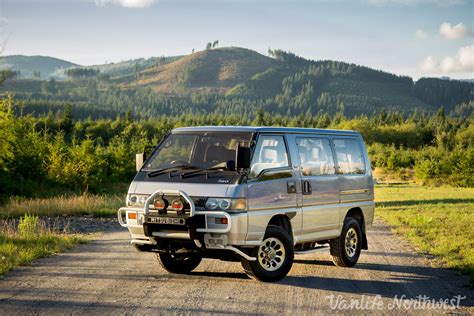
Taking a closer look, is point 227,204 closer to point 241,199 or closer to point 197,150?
point 241,199

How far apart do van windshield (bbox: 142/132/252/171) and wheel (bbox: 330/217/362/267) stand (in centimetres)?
293

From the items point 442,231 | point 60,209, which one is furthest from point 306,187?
point 60,209

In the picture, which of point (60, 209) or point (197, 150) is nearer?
point (197, 150)

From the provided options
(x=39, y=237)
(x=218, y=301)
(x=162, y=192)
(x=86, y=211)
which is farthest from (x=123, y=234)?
(x=218, y=301)

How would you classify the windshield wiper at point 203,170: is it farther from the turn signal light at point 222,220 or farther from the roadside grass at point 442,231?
the roadside grass at point 442,231

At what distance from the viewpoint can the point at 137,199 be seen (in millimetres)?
10281

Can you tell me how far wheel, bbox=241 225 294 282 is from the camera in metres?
9.97

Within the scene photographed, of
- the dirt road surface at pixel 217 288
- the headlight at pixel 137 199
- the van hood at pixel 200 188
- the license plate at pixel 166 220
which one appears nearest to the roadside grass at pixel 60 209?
the dirt road surface at pixel 217 288

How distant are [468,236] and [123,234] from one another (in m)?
8.76

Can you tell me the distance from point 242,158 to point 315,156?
243cm

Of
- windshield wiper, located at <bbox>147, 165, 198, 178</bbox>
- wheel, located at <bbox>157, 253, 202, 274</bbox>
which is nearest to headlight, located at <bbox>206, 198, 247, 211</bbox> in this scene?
windshield wiper, located at <bbox>147, 165, 198, 178</bbox>

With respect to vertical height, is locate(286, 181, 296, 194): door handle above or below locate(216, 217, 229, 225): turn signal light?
above

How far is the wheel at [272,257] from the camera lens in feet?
32.7

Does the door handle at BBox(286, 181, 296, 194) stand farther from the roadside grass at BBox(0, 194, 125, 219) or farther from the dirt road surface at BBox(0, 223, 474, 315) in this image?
the roadside grass at BBox(0, 194, 125, 219)
